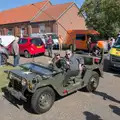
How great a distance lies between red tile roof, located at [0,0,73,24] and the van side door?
13.6m

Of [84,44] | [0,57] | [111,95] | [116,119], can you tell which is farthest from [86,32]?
[116,119]

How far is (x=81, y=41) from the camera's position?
2116cm

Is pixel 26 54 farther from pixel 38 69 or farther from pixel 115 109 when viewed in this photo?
pixel 115 109

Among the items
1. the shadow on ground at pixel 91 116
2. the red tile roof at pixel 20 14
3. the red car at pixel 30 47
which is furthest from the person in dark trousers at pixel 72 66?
the red tile roof at pixel 20 14

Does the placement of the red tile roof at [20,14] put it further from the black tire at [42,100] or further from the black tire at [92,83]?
the black tire at [42,100]

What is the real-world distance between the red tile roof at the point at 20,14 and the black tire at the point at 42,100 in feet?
107

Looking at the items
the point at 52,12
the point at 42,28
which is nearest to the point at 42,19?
the point at 42,28

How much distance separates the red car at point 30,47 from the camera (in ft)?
54.1

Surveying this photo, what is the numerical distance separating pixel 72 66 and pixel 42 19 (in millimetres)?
Result: 30043

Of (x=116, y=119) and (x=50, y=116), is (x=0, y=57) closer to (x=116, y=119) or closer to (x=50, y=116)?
(x=50, y=116)

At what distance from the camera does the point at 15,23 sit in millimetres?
39562

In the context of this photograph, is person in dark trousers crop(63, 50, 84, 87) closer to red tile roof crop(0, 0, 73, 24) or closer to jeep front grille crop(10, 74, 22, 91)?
jeep front grille crop(10, 74, 22, 91)

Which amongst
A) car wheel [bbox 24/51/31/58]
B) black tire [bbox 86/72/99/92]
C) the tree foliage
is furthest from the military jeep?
the tree foliage

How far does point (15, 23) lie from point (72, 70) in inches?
1356
